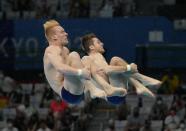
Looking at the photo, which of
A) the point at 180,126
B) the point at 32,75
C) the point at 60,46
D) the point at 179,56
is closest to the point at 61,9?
the point at 32,75

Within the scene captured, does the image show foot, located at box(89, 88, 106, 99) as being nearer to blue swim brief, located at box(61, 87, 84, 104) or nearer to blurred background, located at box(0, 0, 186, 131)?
blue swim brief, located at box(61, 87, 84, 104)

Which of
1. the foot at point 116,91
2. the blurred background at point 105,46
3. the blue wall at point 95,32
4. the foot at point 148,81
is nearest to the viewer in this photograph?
the foot at point 116,91

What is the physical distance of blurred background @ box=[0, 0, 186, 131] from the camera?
1948 cm

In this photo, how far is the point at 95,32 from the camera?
21000 mm

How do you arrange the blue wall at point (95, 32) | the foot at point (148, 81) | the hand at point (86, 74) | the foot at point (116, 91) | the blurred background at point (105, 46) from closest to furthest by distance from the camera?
the hand at point (86, 74) < the foot at point (116, 91) < the foot at point (148, 81) < the blurred background at point (105, 46) < the blue wall at point (95, 32)

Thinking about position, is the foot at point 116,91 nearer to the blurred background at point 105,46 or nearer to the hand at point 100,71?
the hand at point 100,71

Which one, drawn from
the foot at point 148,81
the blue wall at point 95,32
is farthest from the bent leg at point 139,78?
the blue wall at point 95,32

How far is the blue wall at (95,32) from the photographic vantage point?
2091cm

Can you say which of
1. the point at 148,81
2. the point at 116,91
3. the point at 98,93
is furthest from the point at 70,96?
the point at 148,81

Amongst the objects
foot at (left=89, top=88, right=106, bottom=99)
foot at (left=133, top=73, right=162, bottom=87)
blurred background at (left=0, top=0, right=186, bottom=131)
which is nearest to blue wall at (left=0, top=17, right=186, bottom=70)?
blurred background at (left=0, top=0, right=186, bottom=131)

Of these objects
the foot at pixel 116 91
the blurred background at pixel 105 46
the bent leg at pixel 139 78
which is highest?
the bent leg at pixel 139 78

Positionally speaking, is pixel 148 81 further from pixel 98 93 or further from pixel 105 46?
pixel 105 46

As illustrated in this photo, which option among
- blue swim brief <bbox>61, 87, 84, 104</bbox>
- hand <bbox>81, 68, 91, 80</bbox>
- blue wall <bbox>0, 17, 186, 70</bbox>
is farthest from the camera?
blue wall <bbox>0, 17, 186, 70</bbox>

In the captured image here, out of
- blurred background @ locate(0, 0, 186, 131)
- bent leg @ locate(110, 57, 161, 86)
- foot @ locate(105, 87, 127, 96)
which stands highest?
bent leg @ locate(110, 57, 161, 86)
